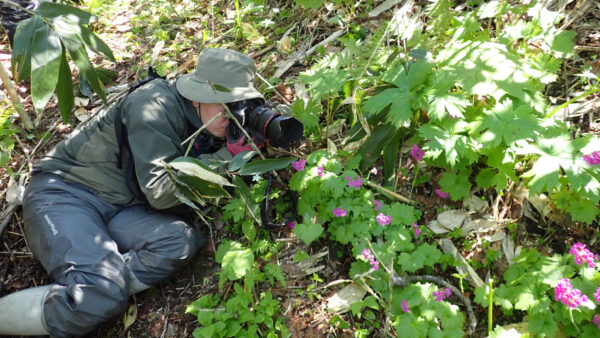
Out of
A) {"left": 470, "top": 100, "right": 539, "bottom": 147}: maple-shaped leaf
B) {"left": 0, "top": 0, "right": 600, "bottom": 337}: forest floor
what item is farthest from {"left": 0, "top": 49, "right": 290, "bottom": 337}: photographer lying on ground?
{"left": 470, "top": 100, "right": 539, "bottom": 147}: maple-shaped leaf

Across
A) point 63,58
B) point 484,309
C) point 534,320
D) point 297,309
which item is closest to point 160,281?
point 297,309

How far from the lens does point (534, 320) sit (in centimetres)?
183

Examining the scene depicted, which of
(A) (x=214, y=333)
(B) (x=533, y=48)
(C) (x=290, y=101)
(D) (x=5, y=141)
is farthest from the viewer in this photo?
(D) (x=5, y=141)

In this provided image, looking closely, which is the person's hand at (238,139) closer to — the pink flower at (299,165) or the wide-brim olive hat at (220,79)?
the wide-brim olive hat at (220,79)

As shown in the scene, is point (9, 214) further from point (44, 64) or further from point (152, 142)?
point (44, 64)

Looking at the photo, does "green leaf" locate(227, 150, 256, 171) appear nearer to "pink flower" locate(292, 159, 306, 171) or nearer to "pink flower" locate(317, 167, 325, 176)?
"pink flower" locate(292, 159, 306, 171)

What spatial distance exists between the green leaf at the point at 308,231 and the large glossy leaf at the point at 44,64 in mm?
1297

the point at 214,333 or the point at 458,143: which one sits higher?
the point at 458,143

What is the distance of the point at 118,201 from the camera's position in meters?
3.00

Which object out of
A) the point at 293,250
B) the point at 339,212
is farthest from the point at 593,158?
the point at 293,250

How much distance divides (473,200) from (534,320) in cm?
76

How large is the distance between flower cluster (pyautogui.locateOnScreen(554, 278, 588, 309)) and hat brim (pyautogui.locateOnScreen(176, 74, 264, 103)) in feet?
6.08

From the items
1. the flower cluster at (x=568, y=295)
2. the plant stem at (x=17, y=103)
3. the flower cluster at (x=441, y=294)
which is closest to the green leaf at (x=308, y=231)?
the flower cluster at (x=441, y=294)

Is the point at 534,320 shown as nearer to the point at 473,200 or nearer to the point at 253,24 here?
the point at 473,200
